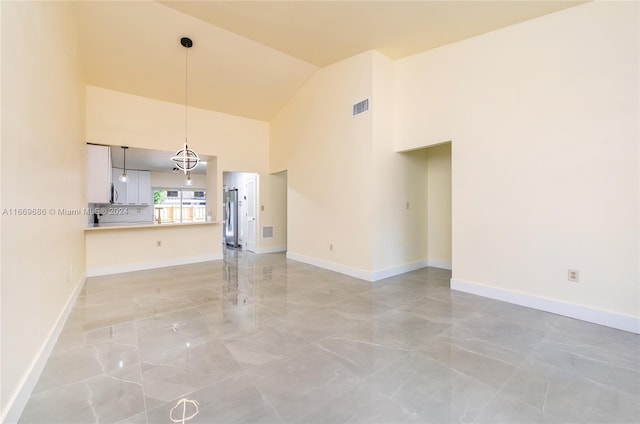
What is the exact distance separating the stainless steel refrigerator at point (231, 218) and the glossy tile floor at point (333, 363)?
15.8 ft

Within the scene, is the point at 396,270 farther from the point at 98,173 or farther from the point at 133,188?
the point at 133,188

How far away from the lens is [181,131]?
5.90m

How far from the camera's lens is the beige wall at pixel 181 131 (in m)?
5.12

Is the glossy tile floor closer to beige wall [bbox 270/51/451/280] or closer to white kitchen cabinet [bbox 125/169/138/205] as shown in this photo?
beige wall [bbox 270/51/451/280]

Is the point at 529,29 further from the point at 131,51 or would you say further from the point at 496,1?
the point at 131,51

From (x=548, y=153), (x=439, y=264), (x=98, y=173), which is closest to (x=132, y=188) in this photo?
(x=98, y=173)

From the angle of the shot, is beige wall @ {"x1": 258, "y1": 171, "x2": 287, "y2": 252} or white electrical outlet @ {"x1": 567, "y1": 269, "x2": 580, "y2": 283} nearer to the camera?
white electrical outlet @ {"x1": 567, "y1": 269, "x2": 580, "y2": 283}

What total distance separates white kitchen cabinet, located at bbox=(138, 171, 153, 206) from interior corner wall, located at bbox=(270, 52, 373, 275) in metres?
5.02

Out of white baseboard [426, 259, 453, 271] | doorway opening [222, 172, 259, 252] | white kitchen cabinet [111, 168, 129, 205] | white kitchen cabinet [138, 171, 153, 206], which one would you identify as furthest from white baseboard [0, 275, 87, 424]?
white kitchen cabinet [138, 171, 153, 206]

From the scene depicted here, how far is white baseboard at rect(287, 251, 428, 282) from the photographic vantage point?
456 cm

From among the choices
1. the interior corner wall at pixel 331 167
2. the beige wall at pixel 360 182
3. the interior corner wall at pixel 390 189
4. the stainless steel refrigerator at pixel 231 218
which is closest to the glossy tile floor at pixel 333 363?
the interior corner wall at pixel 390 189

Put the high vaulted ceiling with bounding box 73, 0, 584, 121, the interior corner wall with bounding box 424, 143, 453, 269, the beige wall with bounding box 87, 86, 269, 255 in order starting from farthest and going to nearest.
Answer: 1. the interior corner wall with bounding box 424, 143, 453, 269
2. the beige wall with bounding box 87, 86, 269, 255
3. the high vaulted ceiling with bounding box 73, 0, 584, 121

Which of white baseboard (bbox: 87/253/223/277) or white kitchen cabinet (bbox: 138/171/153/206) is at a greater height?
white kitchen cabinet (bbox: 138/171/153/206)

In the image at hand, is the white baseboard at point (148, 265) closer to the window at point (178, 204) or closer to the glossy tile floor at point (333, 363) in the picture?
the glossy tile floor at point (333, 363)
